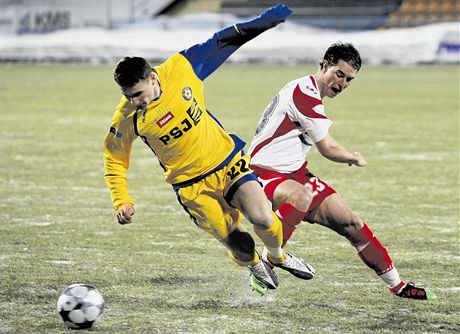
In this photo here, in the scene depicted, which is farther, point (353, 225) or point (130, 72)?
point (353, 225)

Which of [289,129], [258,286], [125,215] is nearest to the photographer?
[125,215]

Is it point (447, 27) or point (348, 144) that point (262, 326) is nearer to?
point (348, 144)

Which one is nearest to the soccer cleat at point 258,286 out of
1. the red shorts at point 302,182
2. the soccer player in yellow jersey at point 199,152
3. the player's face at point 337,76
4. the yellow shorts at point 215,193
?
the soccer player in yellow jersey at point 199,152

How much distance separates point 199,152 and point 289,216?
27.8 inches

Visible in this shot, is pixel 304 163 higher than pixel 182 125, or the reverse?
pixel 182 125

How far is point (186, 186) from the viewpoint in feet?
19.4

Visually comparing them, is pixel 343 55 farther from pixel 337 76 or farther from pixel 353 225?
pixel 353 225

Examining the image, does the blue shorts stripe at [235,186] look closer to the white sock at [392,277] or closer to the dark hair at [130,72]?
the dark hair at [130,72]

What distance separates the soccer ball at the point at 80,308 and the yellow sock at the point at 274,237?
112 centimetres

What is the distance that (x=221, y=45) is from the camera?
600 cm

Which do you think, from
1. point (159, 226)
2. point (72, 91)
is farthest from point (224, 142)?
point (72, 91)

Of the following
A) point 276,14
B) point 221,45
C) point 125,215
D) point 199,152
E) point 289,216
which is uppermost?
point 276,14

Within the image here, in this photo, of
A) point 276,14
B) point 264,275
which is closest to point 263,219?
point 264,275

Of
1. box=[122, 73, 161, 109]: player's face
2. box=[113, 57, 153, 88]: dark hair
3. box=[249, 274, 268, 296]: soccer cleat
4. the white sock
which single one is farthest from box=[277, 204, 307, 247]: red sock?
box=[113, 57, 153, 88]: dark hair
